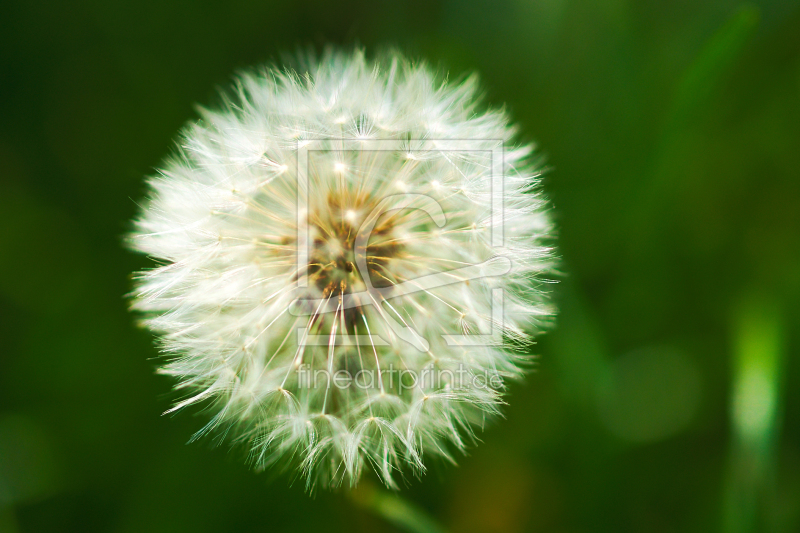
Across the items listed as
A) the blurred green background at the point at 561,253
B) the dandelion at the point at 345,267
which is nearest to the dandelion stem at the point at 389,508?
the dandelion at the point at 345,267

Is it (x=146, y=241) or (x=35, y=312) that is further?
(x=35, y=312)

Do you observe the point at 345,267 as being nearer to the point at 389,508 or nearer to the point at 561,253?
the point at 389,508

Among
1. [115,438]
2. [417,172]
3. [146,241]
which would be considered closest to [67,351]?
[115,438]

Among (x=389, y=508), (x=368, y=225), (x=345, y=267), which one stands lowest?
(x=389, y=508)

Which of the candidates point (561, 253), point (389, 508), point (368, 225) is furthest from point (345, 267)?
point (561, 253)

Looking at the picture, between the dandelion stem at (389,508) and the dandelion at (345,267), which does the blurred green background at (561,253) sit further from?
the dandelion at (345,267)

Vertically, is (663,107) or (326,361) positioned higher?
(663,107)

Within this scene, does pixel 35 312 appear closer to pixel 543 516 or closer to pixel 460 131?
pixel 460 131
